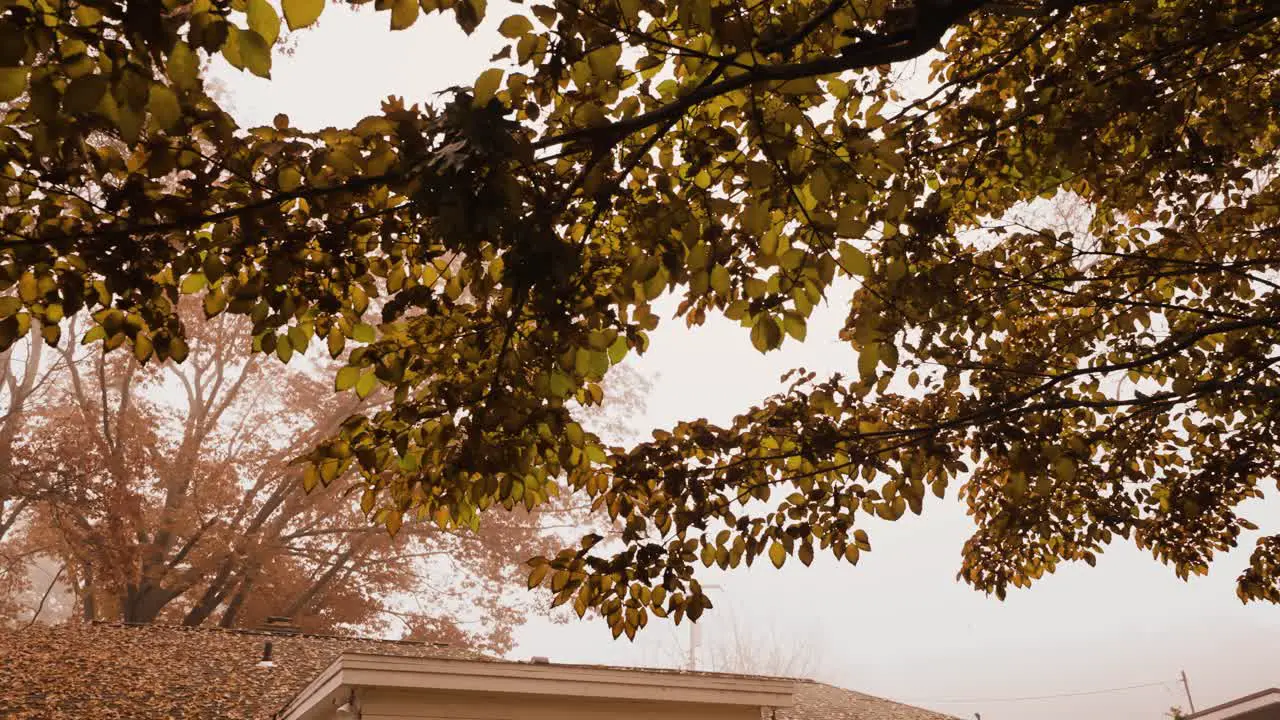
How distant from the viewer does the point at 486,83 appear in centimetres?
199

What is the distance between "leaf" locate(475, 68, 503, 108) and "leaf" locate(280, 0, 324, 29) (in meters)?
0.49

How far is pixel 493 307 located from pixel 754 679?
694 centimetres

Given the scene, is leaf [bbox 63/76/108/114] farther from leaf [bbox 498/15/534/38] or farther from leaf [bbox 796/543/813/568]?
leaf [bbox 796/543/813/568]

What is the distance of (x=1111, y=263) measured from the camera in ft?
18.3

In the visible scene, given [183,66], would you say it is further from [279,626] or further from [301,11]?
[279,626]

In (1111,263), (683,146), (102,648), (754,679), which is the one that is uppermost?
(1111,263)

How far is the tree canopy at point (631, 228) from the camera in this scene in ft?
6.41

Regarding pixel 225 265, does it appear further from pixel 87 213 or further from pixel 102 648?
pixel 102 648

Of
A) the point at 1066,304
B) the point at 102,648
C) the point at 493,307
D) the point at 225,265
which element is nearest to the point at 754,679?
the point at 1066,304

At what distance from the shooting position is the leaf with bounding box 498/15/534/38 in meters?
2.10

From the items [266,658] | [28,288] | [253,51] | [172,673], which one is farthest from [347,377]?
[172,673]

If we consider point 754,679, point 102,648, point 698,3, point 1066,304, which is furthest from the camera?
point 102,648

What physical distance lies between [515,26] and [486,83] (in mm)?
250

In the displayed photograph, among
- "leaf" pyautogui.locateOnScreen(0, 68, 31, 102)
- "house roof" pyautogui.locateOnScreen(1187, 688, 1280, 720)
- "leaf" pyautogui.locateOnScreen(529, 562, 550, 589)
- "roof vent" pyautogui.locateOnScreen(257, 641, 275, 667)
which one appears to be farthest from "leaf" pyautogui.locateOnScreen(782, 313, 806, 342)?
"house roof" pyautogui.locateOnScreen(1187, 688, 1280, 720)
